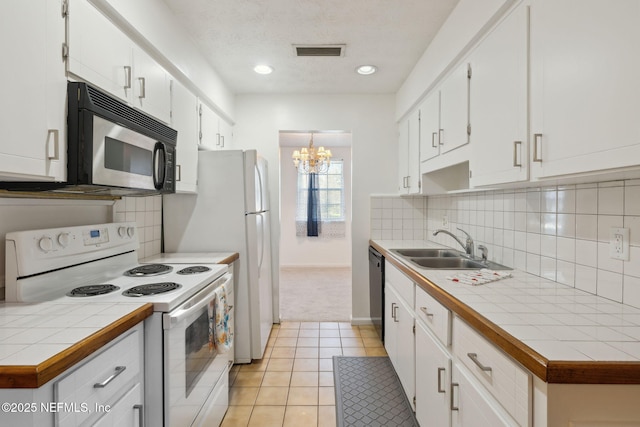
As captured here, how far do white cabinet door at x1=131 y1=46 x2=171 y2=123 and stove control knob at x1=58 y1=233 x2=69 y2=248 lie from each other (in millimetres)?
693

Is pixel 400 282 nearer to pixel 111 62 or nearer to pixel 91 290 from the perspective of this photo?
pixel 91 290

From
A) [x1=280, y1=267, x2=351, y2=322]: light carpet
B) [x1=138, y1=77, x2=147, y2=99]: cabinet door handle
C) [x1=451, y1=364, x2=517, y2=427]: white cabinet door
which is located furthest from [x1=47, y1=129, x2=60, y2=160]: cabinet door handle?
[x1=280, y1=267, x2=351, y2=322]: light carpet

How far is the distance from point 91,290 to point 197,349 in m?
0.55

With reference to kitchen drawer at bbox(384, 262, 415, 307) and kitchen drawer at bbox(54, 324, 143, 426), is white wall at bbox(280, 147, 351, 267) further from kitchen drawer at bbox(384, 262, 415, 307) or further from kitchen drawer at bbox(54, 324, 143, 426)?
kitchen drawer at bbox(54, 324, 143, 426)

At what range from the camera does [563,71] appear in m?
1.10

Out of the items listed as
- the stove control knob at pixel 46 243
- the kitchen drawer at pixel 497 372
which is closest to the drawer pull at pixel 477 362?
the kitchen drawer at pixel 497 372

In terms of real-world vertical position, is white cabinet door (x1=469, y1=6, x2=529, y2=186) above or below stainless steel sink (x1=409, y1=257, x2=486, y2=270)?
above

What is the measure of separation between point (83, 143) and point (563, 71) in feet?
5.58

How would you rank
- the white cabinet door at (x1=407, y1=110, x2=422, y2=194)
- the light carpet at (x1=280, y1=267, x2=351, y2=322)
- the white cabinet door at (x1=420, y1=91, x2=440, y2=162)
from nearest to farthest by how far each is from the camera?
the white cabinet door at (x1=420, y1=91, x2=440, y2=162), the white cabinet door at (x1=407, y1=110, x2=422, y2=194), the light carpet at (x1=280, y1=267, x2=351, y2=322)

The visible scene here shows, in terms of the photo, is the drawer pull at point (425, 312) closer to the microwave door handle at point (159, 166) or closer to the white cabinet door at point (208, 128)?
the microwave door handle at point (159, 166)

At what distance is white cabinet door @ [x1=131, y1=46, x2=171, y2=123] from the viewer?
1.69m

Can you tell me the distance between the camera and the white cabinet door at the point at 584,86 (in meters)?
0.88

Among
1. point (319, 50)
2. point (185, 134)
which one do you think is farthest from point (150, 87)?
point (319, 50)

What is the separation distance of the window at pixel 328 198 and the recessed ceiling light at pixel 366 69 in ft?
12.8
